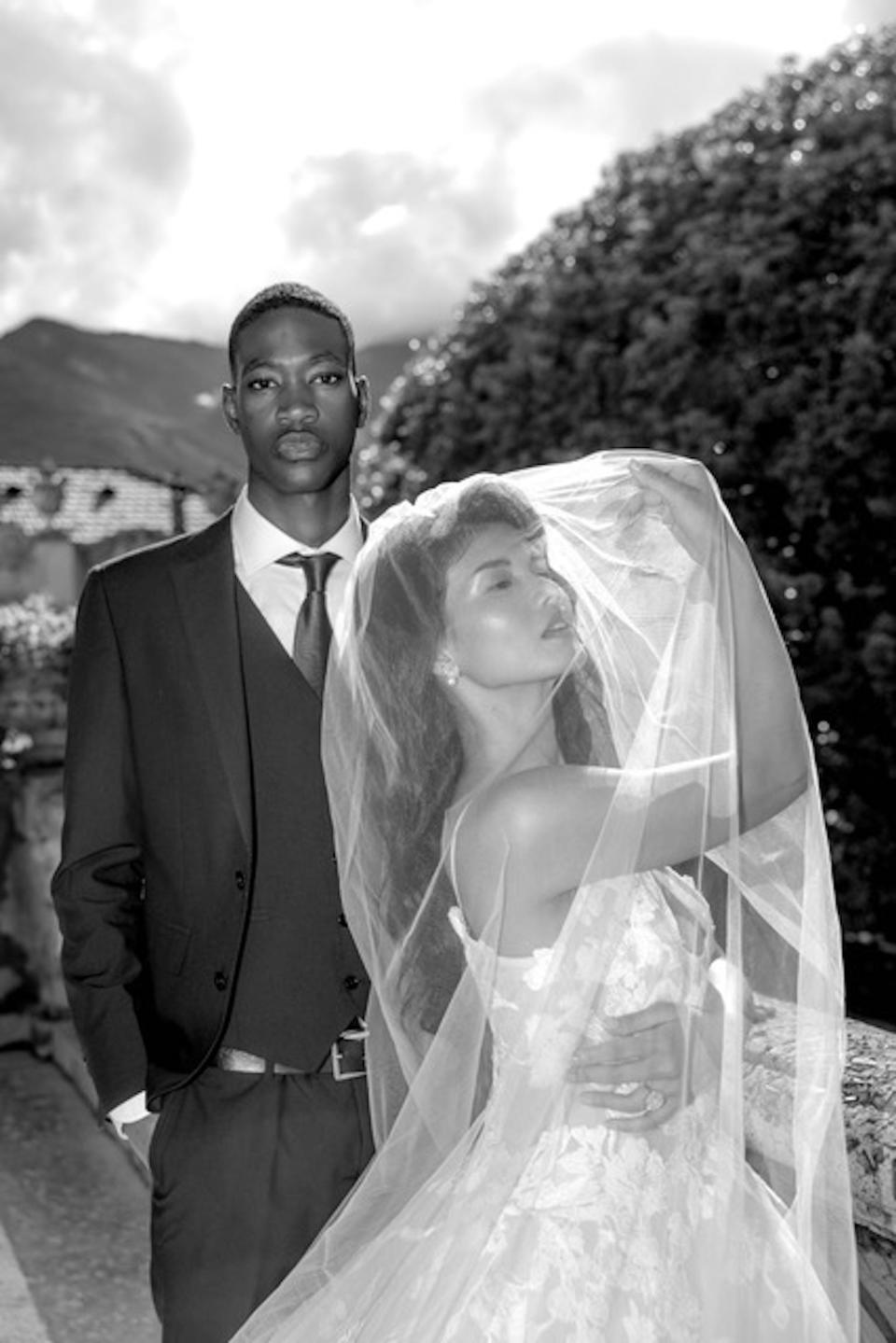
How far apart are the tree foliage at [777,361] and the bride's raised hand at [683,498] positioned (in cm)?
346

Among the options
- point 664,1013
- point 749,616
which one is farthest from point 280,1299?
point 749,616

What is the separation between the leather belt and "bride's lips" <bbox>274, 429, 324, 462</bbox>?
0.85 metres

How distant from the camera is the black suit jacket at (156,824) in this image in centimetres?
265

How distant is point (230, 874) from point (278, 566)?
1.62 feet

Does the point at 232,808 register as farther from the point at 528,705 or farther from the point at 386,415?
the point at 386,415

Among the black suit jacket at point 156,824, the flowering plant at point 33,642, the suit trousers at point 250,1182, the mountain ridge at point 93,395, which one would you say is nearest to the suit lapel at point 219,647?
the black suit jacket at point 156,824

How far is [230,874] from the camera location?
2.65 m

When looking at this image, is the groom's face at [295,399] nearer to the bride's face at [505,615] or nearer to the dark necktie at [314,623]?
the dark necktie at [314,623]

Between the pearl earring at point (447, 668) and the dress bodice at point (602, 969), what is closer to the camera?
the dress bodice at point (602, 969)

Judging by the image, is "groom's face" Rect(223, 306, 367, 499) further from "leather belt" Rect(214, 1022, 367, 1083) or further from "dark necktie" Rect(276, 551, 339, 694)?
"leather belt" Rect(214, 1022, 367, 1083)

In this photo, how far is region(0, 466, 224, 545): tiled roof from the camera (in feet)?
103

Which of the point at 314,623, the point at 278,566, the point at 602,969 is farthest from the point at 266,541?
the point at 602,969

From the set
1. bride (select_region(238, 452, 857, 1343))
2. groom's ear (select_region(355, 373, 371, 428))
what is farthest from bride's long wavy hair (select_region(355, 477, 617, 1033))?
groom's ear (select_region(355, 373, 371, 428))

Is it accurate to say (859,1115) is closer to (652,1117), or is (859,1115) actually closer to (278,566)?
(652,1117)
